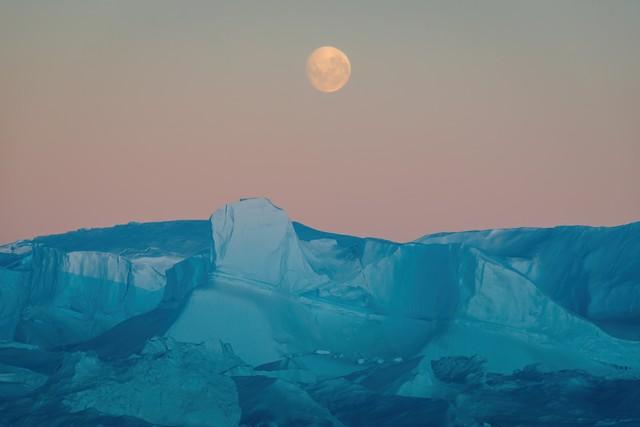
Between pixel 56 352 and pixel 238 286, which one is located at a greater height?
pixel 238 286

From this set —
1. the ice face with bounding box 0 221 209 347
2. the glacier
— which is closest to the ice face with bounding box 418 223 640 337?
the glacier

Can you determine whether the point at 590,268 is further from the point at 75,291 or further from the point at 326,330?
the point at 75,291

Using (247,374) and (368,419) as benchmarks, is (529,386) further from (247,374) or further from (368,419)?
(247,374)

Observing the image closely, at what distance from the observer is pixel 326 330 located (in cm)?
3625

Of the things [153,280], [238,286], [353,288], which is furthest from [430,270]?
[153,280]

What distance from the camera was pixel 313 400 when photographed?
2697 centimetres

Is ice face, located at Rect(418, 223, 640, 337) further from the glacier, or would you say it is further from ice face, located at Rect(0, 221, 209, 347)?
ice face, located at Rect(0, 221, 209, 347)

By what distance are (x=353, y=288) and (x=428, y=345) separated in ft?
15.8

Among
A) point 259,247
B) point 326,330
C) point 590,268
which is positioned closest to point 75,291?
point 259,247

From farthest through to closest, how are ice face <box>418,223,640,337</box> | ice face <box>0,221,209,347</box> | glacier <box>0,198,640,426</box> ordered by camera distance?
ice face <box>0,221,209,347</box> → ice face <box>418,223,640,337</box> → glacier <box>0,198,640,426</box>

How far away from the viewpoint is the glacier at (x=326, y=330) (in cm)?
2653

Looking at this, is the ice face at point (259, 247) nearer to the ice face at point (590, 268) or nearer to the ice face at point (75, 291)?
the ice face at point (75, 291)

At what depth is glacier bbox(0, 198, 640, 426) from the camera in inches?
1045

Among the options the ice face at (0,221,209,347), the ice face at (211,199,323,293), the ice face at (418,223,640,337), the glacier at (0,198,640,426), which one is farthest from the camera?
the ice face at (0,221,209,347)
